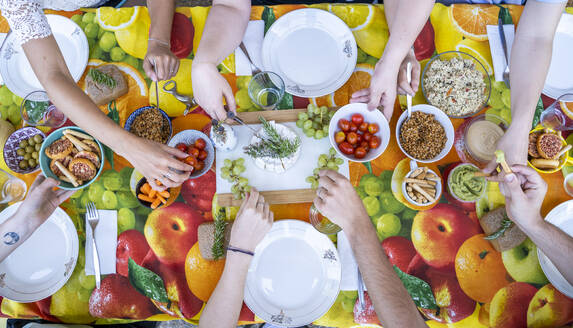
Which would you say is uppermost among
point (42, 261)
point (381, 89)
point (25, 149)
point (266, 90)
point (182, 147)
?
point (381, 89)

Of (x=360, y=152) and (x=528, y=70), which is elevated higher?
(x=528, y=70)

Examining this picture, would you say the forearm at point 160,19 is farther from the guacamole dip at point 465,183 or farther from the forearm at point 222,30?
the guacamole dip at point 465,183

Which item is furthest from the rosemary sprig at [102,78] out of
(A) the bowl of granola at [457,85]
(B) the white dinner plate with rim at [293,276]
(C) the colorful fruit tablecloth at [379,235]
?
(A) the bowl of granola at [457,85]

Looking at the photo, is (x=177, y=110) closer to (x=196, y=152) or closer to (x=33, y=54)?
(x=196, y=152)

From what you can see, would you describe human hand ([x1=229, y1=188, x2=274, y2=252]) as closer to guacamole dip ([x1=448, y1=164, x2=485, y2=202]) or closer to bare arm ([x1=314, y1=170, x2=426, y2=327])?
bare arm ([x1=314, y1=170, x2=426, y2=327])

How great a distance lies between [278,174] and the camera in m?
1.18

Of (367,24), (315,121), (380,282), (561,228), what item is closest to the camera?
(380,282)

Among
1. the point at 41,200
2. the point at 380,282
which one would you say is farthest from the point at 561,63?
the point at 41,200

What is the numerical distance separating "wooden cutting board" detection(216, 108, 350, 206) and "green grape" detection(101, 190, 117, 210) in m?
0.42

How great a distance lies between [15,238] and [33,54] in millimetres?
698

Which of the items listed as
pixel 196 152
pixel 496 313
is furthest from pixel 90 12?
pixel 496 313

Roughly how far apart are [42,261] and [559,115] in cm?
213

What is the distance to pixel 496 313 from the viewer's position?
1059 mm

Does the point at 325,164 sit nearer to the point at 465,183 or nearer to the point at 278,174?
the point at 278,174
